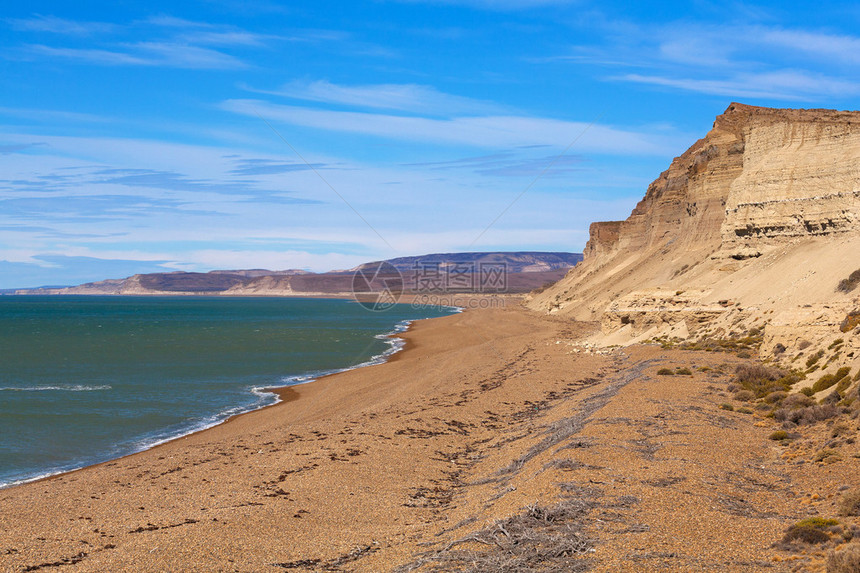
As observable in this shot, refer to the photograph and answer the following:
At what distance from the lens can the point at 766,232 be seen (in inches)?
1393

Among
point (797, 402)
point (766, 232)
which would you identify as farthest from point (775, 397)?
point (766, 232)

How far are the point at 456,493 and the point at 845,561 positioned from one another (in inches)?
280

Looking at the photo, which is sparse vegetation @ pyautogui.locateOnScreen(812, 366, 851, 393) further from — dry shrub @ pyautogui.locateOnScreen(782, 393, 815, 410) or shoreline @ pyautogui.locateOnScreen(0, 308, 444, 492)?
shoreline @ pyautogui.locateOnScreen(0, 308, 444, 492)

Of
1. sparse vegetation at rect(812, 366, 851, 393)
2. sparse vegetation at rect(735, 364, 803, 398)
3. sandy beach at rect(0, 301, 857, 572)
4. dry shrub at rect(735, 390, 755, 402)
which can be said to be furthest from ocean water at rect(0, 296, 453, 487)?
sparse vegetation at rect(812, 366, 851, 393)

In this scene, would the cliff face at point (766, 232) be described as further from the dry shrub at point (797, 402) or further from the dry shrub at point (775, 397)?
the dry shrub at point (797, 402)

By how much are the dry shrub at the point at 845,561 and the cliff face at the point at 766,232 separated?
49.0 ft

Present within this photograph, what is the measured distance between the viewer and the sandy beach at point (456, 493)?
26.5 feet

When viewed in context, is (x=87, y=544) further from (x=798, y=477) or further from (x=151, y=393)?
(x=151, y=393)

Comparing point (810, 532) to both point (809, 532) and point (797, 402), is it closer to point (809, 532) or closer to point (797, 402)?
point (809, 532)

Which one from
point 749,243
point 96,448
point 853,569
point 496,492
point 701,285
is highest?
point 749,243

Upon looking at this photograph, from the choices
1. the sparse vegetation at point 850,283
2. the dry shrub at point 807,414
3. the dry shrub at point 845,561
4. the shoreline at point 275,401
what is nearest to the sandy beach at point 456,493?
the dry shrub at point 807,414

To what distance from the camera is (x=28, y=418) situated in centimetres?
2277

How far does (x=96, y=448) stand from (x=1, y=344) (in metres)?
43.4

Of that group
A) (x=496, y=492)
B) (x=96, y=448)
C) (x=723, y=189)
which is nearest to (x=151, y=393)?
(x=96, y=448)
